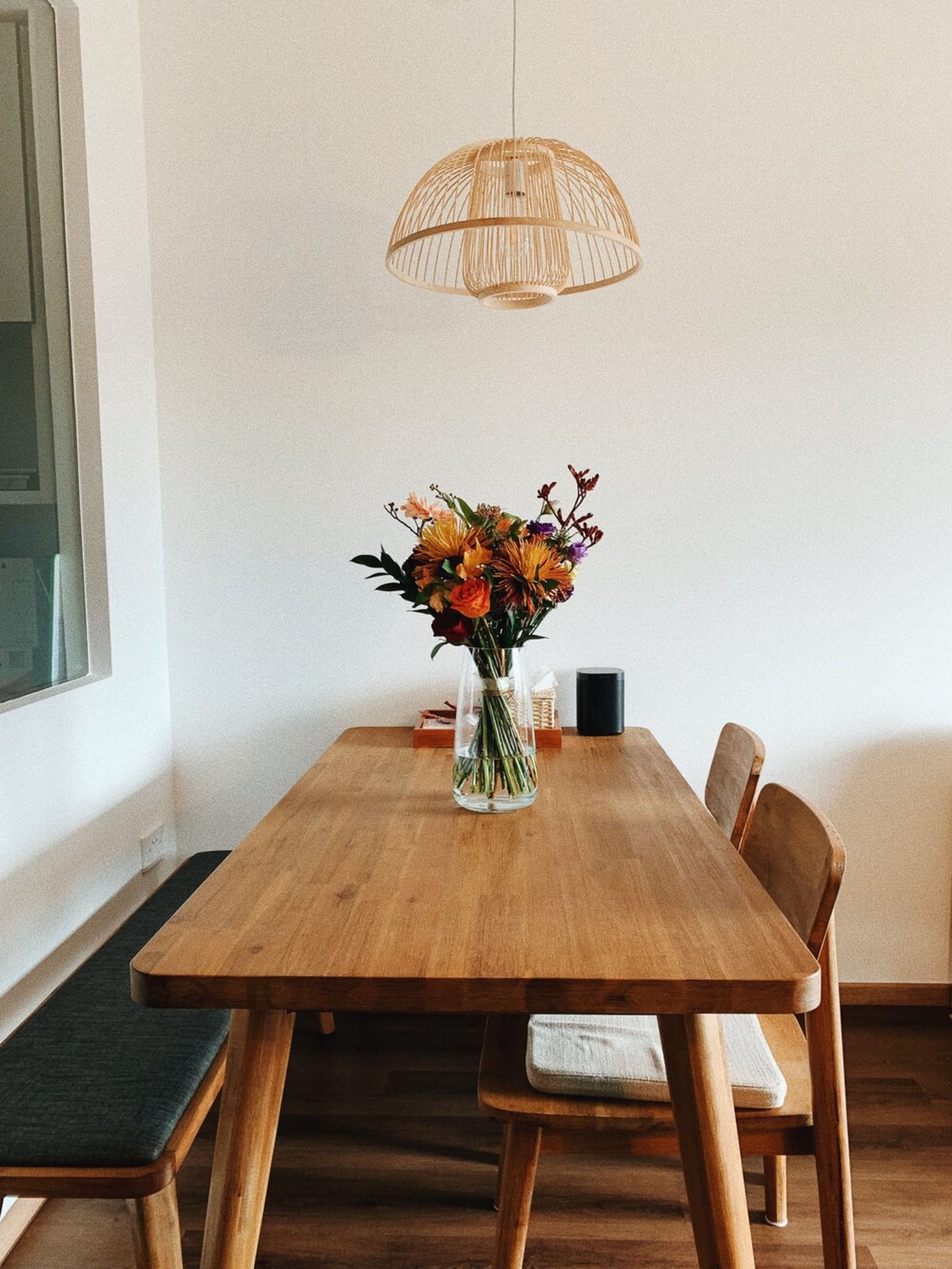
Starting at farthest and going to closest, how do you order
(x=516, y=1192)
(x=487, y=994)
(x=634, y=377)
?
1. (x=634, y=377)
2. (x=516, y=1192)
3. (x=487, y=994)

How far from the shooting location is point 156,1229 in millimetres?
1301

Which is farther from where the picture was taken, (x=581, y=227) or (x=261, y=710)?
(x=261, y=710)

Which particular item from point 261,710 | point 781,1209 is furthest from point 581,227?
point 781,1209

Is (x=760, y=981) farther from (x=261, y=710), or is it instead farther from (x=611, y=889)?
(x=261, y=710)

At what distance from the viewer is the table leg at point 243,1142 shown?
1187 mm

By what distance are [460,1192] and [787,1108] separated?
2.60 ft

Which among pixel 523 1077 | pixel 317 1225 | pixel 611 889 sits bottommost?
pixel 317 1225

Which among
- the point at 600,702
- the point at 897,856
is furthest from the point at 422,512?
the point at 897,856

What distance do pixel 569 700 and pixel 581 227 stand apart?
124cm

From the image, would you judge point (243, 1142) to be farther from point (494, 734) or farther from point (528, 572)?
point (528, 572)

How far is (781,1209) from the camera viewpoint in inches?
68.9

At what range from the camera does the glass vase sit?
5.28ft

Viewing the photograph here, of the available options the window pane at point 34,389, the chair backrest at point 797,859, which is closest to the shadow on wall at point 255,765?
the window pane at point 34,389

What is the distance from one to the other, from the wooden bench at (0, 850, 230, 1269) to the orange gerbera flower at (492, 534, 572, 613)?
75 centimetres
